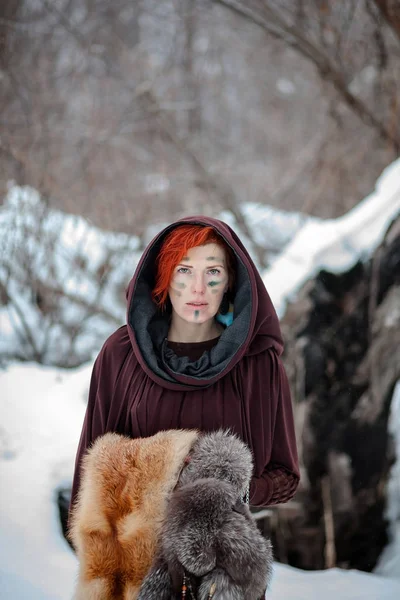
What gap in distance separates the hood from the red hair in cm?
2

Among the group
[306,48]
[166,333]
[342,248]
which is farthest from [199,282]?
[306,48]

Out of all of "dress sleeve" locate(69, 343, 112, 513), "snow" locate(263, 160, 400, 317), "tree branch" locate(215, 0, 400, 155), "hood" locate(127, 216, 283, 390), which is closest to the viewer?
"hood" locate(127, 216, 283, 390)

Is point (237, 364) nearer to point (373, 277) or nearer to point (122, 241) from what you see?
point (373, 277)

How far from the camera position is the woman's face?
68.8 inches

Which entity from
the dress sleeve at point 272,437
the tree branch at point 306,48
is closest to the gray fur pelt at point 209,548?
the dress sleeve at point 272,437

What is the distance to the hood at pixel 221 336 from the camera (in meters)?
1.69

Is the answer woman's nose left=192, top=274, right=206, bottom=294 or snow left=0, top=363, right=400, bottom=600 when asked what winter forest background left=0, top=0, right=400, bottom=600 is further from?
woman's nose left=192, top=274, right=206, bottom=294

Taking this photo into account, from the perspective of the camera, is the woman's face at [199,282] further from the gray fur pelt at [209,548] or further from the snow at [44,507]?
the snow at [44,507]

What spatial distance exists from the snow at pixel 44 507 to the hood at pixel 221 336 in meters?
1.18

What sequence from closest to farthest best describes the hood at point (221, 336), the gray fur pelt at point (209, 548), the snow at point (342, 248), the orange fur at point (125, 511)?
the gray fur pelt at point (209, 548)
the orange fur at point (125, 511)
the hood at point (221, 336)
the snow at point (342, 248)

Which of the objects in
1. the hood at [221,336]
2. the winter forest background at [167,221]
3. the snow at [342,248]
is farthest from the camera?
the snow at [342,248]

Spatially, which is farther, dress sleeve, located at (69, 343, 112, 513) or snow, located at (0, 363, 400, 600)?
snow, located at (0, 363, 400, 600)

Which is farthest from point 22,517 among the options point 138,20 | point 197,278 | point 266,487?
point 138,20

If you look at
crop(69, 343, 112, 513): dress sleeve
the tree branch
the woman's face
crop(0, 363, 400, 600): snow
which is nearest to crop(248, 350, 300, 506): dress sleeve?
the woman's face
